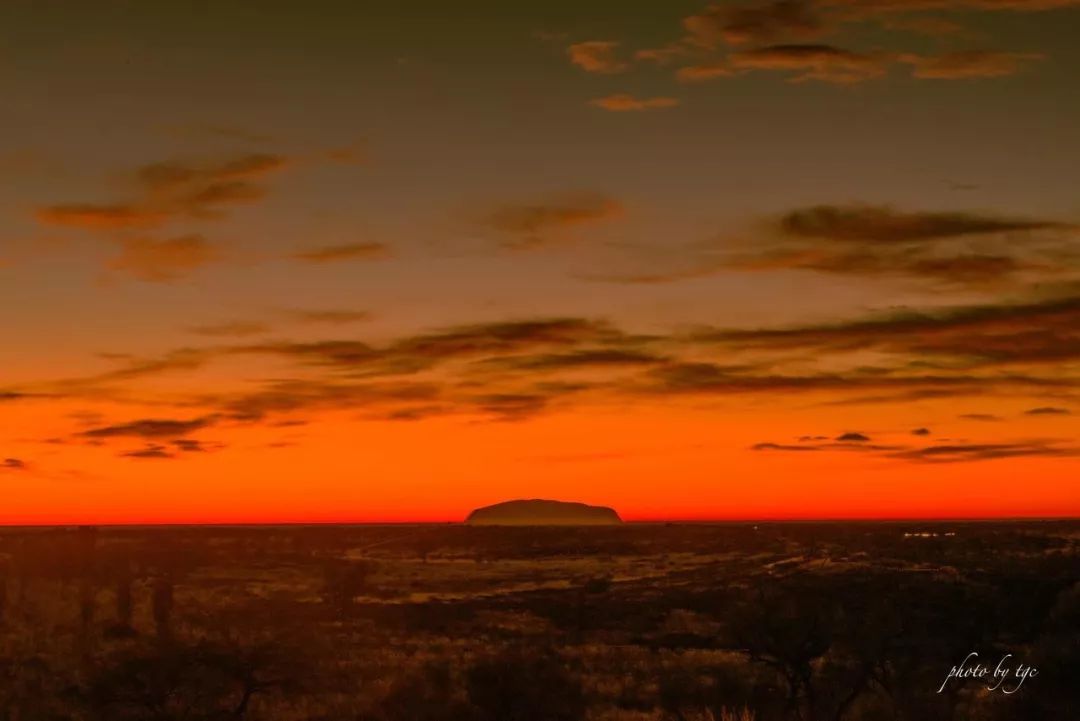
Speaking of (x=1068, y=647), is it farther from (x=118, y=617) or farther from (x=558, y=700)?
(x=118, y=617)

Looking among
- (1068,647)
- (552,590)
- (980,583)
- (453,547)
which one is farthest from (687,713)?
(453,547)

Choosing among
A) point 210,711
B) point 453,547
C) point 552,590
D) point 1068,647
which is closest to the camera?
point 1068,647

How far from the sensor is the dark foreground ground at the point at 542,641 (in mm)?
26062

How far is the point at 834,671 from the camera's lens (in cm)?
3012

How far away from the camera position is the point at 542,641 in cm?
4497

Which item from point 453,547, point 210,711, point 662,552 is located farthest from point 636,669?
point 453,547

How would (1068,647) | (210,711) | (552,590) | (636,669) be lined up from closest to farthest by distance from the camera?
1. (1068,647)
2. (210,711)
3. (636,669)
4. (552,590)

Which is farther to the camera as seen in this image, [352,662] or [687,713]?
[352,662]

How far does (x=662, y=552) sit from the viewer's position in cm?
12019

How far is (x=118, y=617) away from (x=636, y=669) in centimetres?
2697

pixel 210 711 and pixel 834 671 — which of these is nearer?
pixel 210 711

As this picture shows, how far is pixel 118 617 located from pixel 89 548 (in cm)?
2001

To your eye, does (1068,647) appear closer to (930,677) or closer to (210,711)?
(930,677)

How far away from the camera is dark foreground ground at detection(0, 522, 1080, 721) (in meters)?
26.1
